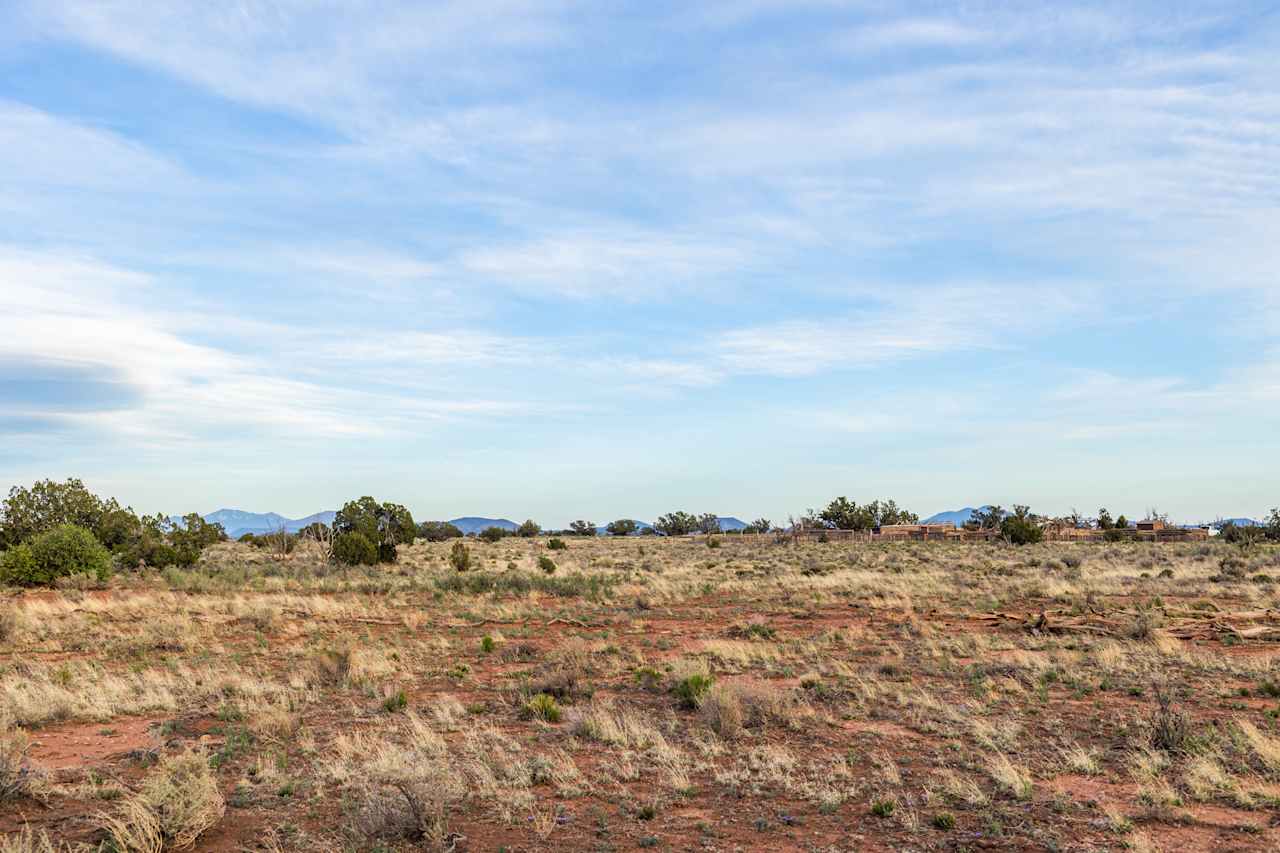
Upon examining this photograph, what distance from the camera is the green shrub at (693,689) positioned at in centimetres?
1455

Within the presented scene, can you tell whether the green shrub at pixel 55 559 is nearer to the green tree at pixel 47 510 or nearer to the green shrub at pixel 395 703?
the green tree at pixel 47 510

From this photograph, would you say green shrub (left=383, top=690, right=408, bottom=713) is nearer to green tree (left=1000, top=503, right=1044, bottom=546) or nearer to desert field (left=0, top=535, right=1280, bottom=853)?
desert field (left=0, top=535, right=1280, bottom=853)

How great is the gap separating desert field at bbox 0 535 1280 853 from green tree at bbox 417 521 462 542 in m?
69.3

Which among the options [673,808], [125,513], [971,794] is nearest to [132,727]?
[673,808]

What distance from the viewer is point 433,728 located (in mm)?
13383

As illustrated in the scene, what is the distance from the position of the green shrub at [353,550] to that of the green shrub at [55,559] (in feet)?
37.1

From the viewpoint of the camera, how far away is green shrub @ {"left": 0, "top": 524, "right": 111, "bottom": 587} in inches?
1282

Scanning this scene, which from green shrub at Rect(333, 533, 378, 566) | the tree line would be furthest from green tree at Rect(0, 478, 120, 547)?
green shrub at Rect(333, 533, 378, 566)

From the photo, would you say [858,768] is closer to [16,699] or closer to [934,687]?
[934,687]

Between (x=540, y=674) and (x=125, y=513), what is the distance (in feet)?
106

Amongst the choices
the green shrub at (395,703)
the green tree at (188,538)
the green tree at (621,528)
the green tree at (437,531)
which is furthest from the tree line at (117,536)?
the green tree at (621,528)

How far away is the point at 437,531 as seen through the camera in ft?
325

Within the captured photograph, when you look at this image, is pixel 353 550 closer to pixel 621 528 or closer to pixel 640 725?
pixel 640 725

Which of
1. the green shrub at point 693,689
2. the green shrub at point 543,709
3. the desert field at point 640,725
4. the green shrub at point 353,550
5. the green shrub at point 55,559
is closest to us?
the desert field at point 640,725
